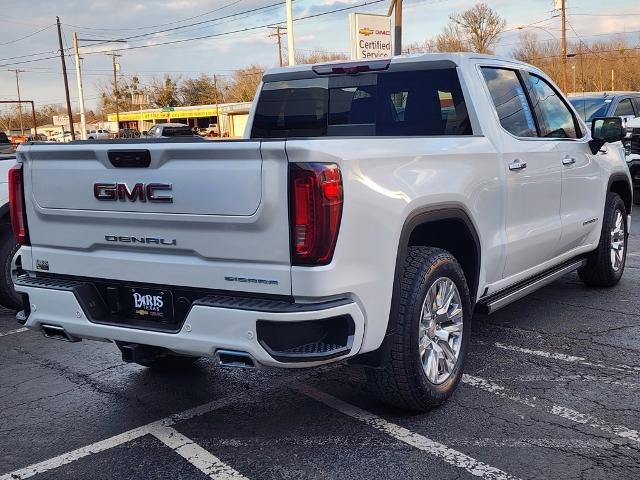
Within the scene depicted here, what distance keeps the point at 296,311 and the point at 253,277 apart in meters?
0.27

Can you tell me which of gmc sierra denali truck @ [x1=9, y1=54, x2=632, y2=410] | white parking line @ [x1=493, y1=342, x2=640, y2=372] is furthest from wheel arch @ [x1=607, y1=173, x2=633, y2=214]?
white parking line @ [x1=493, y1=342, x2=640, y2=372]

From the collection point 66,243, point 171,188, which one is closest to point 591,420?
point 171,188

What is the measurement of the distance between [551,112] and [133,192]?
357cm

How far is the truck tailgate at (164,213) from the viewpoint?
10.5 feet

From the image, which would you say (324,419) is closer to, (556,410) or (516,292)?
(556,410)

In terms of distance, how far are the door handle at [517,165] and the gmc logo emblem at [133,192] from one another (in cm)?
234

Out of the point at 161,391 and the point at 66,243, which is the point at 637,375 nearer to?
the point at 161,391

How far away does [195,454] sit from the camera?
11.9ft

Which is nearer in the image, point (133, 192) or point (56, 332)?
point (133, 192)

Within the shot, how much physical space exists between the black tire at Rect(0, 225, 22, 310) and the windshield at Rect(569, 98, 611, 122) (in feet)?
37.7

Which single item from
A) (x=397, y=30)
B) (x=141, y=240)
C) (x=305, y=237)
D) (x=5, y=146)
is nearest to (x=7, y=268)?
(x=5, y=146)

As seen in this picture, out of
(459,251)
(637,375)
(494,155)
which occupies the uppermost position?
(494,155)

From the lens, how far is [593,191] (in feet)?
20.1

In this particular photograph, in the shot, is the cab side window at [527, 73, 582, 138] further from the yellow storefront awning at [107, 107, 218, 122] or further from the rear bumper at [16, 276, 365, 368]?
the yellow storefront awning at [107, 107, 218, 122]
